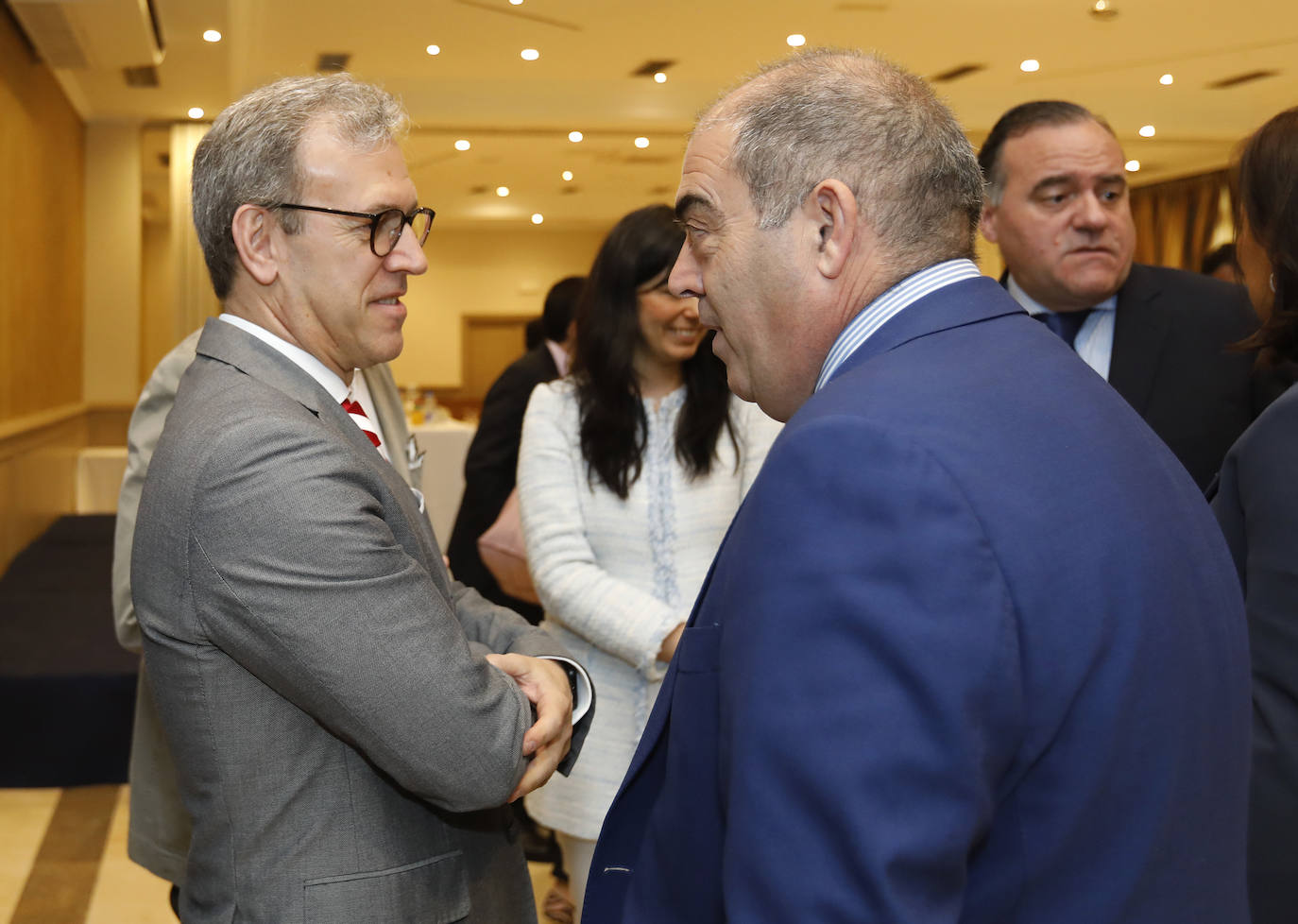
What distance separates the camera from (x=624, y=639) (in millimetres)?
2137

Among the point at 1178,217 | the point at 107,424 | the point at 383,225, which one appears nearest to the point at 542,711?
the point at 383,225

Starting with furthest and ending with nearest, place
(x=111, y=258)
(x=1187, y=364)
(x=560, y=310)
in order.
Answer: (x=111, y=258) → (x=560, y=310) → (x=1187, y=364)

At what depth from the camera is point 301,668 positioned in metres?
1.20

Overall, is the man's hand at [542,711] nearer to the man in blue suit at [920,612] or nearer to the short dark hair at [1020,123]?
the man in blue suit at [920,612]

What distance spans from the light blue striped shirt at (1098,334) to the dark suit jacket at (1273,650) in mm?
1098

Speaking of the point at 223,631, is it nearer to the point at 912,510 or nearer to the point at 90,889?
the point at 912,510

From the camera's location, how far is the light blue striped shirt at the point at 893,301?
99 centimetres

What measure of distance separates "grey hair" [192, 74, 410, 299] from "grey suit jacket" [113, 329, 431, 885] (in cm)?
65

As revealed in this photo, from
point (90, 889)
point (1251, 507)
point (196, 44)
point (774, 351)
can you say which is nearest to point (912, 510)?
point (774, 351)

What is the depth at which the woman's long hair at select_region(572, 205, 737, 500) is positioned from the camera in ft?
7.53

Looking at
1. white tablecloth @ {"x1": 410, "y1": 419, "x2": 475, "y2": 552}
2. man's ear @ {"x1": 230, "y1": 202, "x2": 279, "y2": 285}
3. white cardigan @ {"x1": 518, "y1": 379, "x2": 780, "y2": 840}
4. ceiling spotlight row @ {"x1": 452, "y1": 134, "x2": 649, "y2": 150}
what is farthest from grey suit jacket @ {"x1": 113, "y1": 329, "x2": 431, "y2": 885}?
ceiling spotlight row @ {"x1": 452, "y1": 134, "x2": 649, "y2": 150}

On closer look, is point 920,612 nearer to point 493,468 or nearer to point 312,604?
point 312,604

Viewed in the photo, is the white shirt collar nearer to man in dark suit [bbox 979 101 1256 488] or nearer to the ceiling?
man in dark suit [bbox 979 101 1256 488]

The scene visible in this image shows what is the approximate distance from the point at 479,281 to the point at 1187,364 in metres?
17.3
